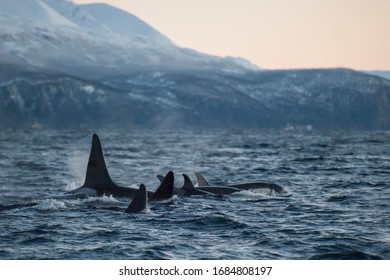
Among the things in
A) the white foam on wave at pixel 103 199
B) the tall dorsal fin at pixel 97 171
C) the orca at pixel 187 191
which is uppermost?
the tall dorsal fin at pixel 97 171

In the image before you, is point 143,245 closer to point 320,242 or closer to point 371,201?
point 320,242

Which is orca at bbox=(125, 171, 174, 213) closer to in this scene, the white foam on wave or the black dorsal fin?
the black dorsal fin

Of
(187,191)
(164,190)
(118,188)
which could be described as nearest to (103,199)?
(118,188)

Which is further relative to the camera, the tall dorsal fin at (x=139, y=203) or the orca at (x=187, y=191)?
the orca at (x=187, y=191)

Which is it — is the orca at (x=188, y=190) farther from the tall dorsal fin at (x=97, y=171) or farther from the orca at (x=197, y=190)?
the tall dorsal fin at (x=97, y=171)

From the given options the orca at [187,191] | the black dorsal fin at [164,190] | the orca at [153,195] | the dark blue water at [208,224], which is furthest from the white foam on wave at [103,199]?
the orca at [187,191]

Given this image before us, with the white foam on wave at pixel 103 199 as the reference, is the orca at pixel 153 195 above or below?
above

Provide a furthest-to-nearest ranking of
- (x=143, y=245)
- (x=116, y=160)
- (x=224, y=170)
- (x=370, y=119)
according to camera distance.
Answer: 1. (x=370, y=119)
2. (x=116, y=160)
3. (x=224, y=170)
4. (x=143, y=245)

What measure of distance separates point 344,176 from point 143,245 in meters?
25.4

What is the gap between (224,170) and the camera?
5406 cm

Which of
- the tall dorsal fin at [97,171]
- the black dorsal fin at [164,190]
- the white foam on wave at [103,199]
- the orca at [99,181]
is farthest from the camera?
the tall dorsal fin at [97,171]

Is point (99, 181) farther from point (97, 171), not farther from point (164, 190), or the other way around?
point (164, 190)

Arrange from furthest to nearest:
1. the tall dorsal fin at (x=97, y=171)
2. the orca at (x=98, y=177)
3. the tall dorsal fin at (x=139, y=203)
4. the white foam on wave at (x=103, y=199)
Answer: the tall dorsal fin at (x=97, y=171) → the orca at (x=98, y=177) → the white foam on wave at (x=103, y=199) → the tall dorsal fin at (x=139, y=203)
